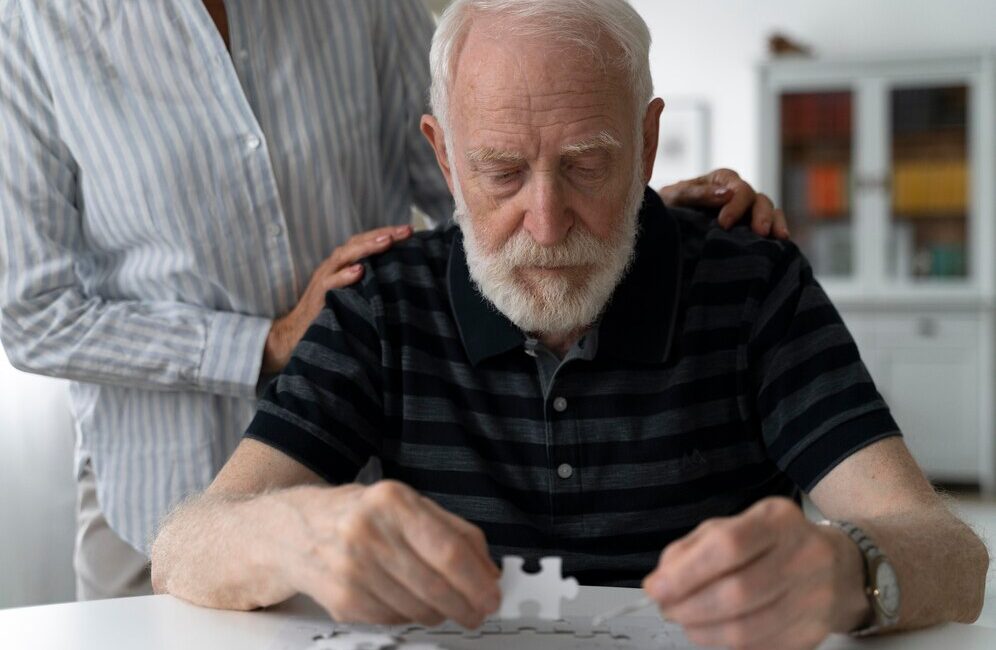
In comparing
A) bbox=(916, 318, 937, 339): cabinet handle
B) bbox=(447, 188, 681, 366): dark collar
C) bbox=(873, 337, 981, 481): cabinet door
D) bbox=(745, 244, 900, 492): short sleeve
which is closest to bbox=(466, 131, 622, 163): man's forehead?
bbox=(447, 188, 681, 366): dark collar

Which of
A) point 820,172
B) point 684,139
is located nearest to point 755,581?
point 820,172

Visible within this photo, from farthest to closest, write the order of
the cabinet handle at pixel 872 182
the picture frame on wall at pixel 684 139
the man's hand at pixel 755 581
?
the picture frame on wall at pixel 684 139
the cabinet handle at pixel 872 182
the man's hand at pixel 755 581

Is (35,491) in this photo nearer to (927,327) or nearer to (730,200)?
(730,200)

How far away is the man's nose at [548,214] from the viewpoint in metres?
1.55

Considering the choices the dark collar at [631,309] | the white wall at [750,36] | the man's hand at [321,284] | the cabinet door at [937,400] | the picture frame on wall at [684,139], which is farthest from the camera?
the picture frame on wall at [684,139]

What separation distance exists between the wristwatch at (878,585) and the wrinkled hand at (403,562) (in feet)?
1.24

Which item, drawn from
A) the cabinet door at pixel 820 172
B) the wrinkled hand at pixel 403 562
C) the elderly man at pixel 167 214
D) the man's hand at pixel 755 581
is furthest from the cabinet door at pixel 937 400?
the wrinkled hand at pixel 403 562

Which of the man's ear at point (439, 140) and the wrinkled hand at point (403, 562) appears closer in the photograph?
the wrinkled hand at point (403, 562)

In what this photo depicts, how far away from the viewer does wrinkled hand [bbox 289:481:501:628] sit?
3.53ft

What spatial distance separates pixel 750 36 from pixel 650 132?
5561 millimetres

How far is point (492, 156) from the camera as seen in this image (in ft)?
5.12

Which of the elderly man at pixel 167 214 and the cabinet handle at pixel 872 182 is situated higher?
the elderly man at pixel 167 214

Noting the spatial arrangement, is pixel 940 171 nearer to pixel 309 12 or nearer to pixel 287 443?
pixel 309 12

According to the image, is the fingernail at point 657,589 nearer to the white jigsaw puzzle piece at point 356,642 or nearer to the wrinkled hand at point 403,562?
the wrinkled hand at point 403,562
